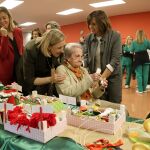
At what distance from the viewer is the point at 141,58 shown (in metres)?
5.48

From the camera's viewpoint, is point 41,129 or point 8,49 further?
point 8,49

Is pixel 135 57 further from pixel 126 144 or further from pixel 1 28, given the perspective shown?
pixel 126 144

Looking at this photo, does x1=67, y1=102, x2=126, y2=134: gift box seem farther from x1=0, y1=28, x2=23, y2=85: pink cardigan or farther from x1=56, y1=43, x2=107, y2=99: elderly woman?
x1=0, y1=28, x2=23, y2=85: pink cardigan

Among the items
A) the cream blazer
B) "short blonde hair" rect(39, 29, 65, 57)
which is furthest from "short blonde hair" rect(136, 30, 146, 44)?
"short blonde hair" rect(39, 29, 65, 57)

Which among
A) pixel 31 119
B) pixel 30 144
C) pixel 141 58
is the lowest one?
pixel 141 58

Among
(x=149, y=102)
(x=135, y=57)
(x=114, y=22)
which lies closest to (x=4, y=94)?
(x=149, y=102)

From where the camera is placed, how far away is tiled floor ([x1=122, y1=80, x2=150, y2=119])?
3.75 meters

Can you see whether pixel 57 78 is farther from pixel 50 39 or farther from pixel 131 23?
pixel 131 23


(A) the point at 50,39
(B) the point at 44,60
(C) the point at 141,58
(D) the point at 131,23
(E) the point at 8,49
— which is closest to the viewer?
(A) the point at 50,39

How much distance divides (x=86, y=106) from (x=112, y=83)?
97 centimetres

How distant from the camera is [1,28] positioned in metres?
2.21

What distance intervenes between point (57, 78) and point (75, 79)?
0.16m

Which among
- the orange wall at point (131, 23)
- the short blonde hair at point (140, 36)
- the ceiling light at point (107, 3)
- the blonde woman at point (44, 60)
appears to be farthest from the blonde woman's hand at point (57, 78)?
the orange wall at point (131, 23)

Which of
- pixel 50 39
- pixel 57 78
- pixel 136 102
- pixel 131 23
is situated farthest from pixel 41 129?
pixel 131 23
